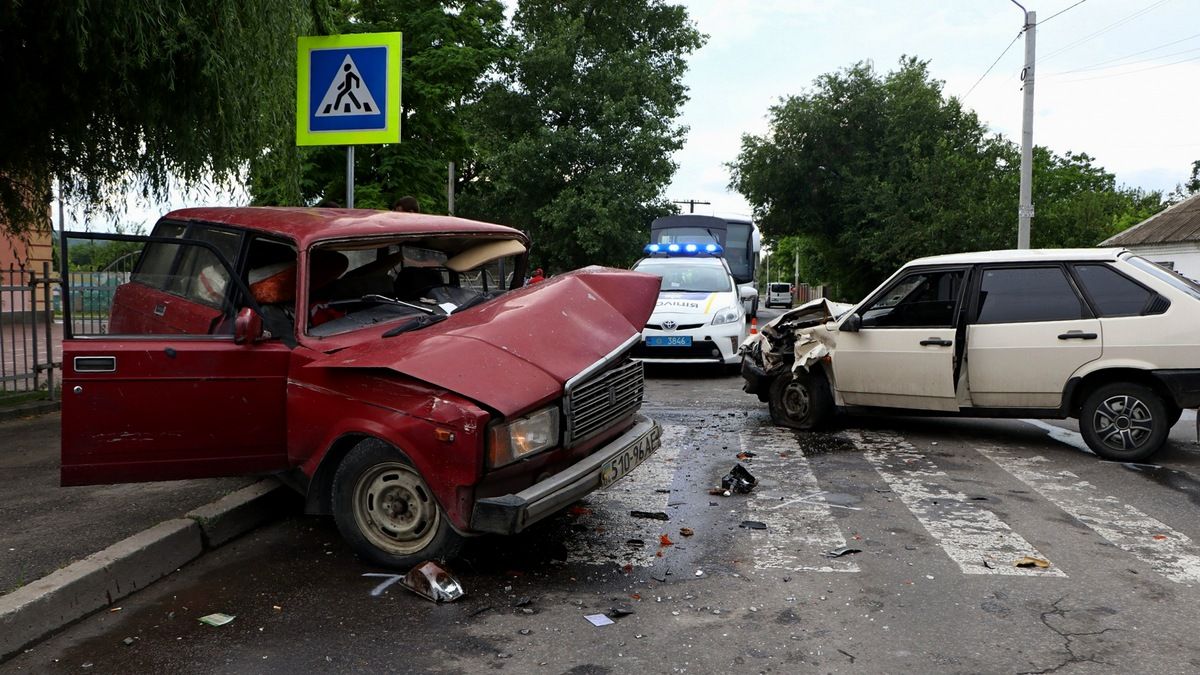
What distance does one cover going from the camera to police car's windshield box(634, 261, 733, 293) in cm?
1372

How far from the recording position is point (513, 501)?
13.6 feet

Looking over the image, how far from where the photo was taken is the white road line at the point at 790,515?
482 cm

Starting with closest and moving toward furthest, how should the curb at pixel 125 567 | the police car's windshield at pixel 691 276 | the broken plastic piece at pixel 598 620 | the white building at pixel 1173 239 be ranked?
the curb at pixel 125 567
the broken plastic piece at pixel 598 620
the police car's windshield at pixel 691 276
the white building at pixel 1173 239

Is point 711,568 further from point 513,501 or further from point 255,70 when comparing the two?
point 255,70

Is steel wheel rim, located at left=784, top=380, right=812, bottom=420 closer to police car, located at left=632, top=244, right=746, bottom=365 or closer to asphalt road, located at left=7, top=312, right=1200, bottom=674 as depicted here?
asphalt road, located at left=7, top=312, right=1200, bottom=674

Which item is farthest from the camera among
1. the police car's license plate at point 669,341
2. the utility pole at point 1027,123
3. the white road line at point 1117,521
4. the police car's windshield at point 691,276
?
the utility pole at point 1027,123

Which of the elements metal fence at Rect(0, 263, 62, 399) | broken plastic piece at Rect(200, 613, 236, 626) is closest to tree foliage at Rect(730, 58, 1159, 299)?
metal fence at Rect(0, 263, 62, 399)

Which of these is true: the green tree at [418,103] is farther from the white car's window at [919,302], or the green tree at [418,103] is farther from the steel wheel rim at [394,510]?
the steel wheel rim at [394,510]

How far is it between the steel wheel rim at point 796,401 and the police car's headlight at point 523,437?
4961mm

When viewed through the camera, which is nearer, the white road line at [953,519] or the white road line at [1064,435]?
the white road line at [953,519]

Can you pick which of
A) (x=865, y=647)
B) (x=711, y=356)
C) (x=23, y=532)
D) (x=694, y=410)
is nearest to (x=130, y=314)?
(x=23, y=532)

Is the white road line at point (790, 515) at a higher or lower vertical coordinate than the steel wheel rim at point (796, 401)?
lower

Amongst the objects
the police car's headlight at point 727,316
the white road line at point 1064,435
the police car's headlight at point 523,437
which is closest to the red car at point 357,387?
the police car's headlight at point 523,437

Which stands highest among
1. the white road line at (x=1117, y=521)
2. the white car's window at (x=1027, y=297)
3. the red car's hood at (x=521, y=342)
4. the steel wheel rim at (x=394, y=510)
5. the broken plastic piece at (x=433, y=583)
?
the white car's window at (x=1027, y=297)
